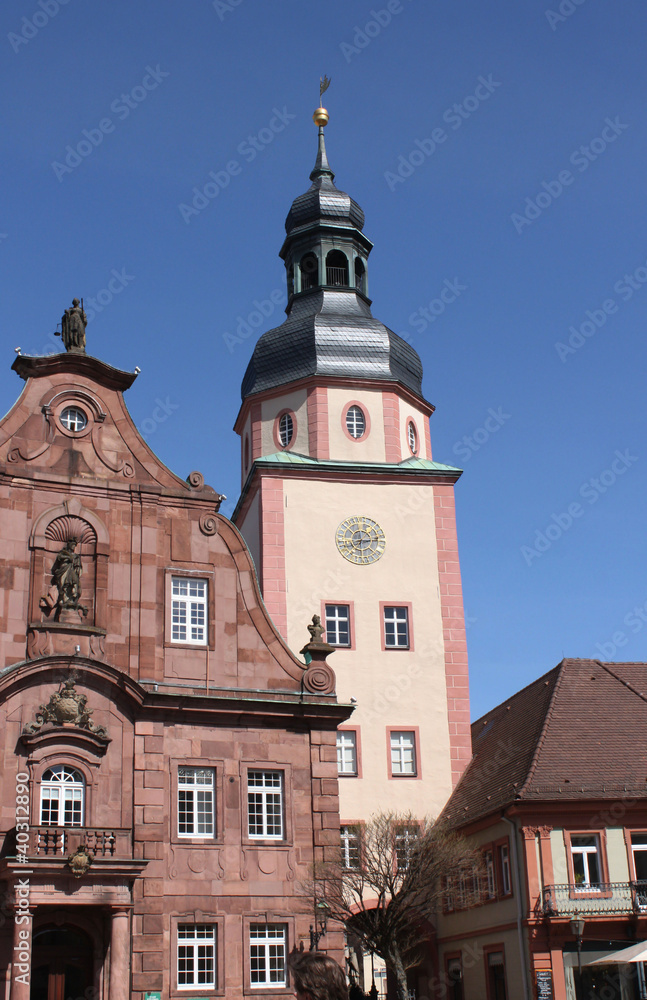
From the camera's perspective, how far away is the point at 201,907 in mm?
25500

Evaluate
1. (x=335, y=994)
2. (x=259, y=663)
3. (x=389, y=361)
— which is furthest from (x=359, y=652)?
(x=335, y=994)

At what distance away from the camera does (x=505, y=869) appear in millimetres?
29922

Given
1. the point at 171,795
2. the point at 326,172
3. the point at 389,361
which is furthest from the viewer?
the point at 326,172

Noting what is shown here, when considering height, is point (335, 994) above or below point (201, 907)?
below

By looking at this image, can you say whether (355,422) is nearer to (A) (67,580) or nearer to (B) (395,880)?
(A) (67,580)

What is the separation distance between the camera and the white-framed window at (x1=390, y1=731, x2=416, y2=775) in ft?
113

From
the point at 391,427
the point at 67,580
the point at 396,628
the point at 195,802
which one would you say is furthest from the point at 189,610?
the point at 391,427

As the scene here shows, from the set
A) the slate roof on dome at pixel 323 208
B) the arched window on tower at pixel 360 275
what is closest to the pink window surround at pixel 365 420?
the arched window on tower at pixel 360 275

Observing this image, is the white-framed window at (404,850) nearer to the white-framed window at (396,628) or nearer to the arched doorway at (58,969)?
the white-framed window at (396,628)

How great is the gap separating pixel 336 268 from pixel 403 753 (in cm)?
1768

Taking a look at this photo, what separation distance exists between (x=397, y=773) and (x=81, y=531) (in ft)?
40.4

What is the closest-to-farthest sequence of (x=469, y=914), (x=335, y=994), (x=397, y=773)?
(x=335, y=994), (x=469, y=914), (x=397, y=773)

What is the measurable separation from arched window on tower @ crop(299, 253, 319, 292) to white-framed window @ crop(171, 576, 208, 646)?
17213mm

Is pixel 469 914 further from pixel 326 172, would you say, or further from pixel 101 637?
pixel 326 172
